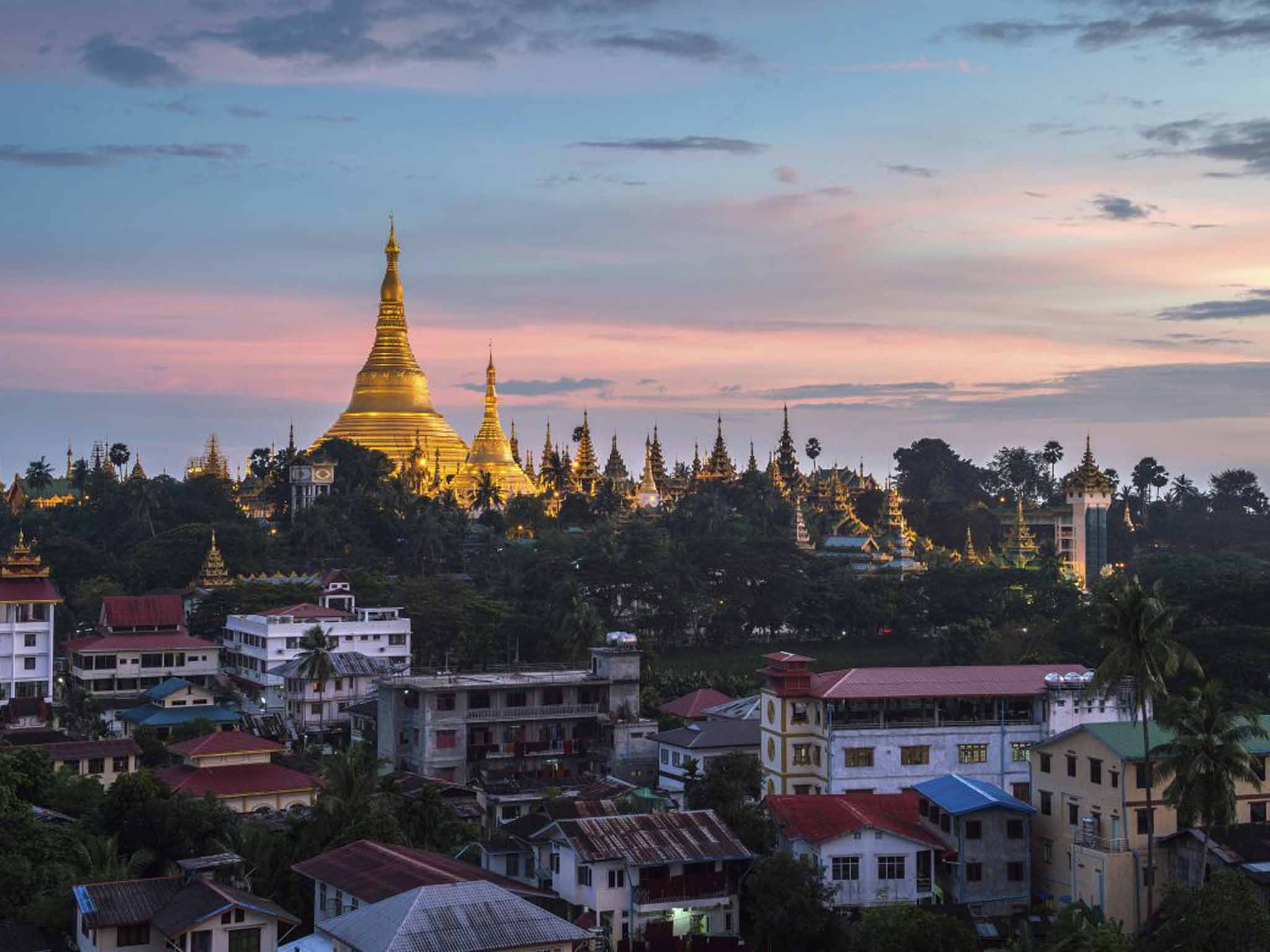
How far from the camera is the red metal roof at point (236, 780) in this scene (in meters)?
59.1

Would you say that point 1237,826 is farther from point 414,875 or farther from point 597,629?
point 597,629

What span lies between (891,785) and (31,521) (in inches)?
3163

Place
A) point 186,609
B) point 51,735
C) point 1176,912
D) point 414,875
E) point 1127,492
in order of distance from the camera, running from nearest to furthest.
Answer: point 1176,912 → point 414,875 → point 51,735 → point 186,609 → point 1127,492

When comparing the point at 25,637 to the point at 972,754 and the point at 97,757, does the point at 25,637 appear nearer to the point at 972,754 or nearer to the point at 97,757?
the point at 97,757

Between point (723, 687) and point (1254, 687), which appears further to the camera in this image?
point (723, 687)

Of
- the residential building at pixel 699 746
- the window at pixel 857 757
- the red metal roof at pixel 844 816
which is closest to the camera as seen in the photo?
the red metal roof at pixel 844 816

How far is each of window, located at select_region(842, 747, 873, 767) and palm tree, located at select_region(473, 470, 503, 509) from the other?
70.3 m

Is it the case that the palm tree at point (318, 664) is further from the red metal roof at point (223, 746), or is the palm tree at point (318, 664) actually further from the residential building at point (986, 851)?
the residential building at point (986, 851)

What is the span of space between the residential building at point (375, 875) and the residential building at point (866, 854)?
6.58 meters

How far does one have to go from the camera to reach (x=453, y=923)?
3956cm

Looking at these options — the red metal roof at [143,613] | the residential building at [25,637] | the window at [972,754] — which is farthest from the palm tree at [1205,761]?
the red metal roof at [143,613]

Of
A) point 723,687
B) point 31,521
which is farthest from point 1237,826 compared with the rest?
point 31,521

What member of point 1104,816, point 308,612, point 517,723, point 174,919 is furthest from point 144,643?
point 1104,816

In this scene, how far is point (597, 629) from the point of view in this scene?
277ft
